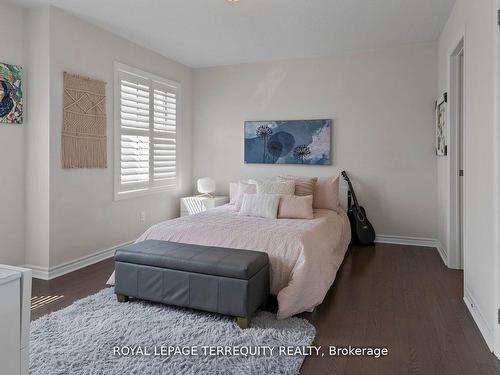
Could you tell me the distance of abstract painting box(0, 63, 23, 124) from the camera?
3.27 meters

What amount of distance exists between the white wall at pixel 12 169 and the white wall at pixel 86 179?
326 millimetres

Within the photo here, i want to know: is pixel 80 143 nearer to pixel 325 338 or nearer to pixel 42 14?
pixel 42 14

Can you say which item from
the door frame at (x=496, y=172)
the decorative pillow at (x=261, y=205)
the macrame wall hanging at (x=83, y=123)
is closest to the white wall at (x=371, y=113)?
the decorative pillow at (x=261, y=205)

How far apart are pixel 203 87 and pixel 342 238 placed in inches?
130

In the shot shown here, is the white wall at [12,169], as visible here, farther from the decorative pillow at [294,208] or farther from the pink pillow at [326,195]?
the pink pillow at [326,195]

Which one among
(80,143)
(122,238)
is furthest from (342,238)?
(80,143)

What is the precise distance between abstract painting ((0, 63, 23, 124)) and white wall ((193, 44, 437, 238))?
2882 mm

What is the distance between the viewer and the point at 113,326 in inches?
96.1

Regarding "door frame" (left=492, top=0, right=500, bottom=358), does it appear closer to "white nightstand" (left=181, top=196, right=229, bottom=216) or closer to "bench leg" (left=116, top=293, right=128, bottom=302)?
"bench leg" (left=116, top=293, right=128, bottom=302)

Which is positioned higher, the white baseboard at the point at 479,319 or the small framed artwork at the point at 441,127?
the small framed artwork at the point at 441,127

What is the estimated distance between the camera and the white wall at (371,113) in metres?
4.62

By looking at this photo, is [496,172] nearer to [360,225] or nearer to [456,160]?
[456,160]

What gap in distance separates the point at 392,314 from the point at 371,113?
292cm

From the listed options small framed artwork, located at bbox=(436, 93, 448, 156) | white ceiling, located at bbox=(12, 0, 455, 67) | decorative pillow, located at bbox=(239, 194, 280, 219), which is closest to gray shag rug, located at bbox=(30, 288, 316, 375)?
decorative pillow, located at bbox=(239, 194, 280, 219)
